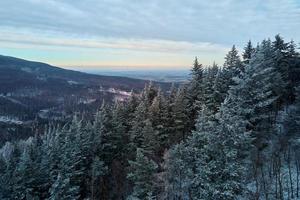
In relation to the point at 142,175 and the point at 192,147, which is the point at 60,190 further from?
the point at 192,147

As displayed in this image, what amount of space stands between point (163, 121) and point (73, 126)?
12.2 metres

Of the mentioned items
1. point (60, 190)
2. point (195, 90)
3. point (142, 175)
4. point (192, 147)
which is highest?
point (195, 90)

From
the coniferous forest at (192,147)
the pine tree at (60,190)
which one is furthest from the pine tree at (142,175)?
the pine tree at (60,190)

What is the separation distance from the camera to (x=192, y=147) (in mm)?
30953

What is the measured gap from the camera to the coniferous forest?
85.5 ft

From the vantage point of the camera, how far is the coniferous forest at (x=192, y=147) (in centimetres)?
2606

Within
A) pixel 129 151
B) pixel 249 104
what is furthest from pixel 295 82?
pixel 129 151

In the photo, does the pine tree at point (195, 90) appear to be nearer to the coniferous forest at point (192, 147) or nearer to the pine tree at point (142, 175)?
the coniferous forest at point (192, 147)

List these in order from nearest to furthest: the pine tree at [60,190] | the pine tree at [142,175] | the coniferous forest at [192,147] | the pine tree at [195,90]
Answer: the coniferous forest at [192,147] < the pine tree at [142,175] < the pine tree at [60,190] < the pine tree at [195,90]

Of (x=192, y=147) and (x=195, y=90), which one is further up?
(x=195, y=90)

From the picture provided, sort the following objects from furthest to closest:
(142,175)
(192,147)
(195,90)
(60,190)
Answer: (195,90)
(60,190)
(142,175)
(192,147)

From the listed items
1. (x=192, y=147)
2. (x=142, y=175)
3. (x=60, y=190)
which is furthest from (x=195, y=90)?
(x=60, y=190)

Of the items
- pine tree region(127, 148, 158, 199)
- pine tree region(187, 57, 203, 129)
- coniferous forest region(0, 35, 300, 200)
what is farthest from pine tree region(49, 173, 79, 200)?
pine tree region(187, 57, 203, 129)

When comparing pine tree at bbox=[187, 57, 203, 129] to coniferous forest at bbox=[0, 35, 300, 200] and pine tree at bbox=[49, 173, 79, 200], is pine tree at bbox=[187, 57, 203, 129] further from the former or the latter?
pine tree at bbox=[49, 173, 79, 200]
